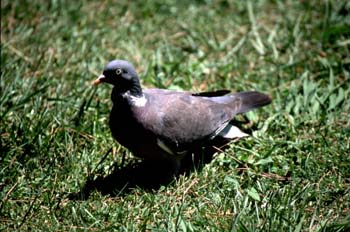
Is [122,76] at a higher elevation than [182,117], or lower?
higher

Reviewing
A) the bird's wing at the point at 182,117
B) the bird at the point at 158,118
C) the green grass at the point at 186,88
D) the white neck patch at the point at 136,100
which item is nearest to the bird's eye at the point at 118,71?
the bird at the point at 158,118

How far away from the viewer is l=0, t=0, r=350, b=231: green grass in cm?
398

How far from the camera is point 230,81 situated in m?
5.68

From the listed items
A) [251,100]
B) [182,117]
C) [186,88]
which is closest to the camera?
[182,117]

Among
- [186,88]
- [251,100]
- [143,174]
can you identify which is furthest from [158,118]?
[186,88]

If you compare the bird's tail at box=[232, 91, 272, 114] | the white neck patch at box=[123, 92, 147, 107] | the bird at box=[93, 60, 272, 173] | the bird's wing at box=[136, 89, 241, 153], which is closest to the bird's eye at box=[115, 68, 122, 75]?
the bird at box=[93, 60, 272, 173]

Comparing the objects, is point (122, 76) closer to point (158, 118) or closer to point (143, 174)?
point (158, 118)

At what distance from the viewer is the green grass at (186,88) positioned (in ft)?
13.1

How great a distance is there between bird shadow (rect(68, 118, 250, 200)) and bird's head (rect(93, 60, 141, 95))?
0.62 metres

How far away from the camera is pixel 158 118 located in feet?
14.1

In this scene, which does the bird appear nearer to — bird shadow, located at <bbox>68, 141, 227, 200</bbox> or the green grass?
bird shadow, located at <bbox>68, 141, 227, 200</bbox>

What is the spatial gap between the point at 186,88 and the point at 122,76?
1.38 m

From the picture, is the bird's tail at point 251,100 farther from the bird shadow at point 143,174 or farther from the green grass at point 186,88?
the bird shadow at point 143,174

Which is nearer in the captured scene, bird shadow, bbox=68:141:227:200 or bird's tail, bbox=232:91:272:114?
bird shadow, bbox=68:141:227:200
